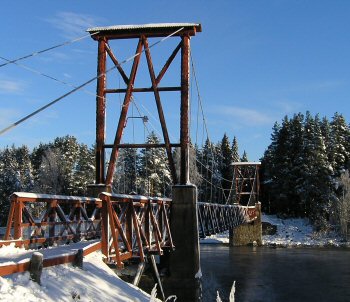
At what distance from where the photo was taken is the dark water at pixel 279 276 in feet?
69.4

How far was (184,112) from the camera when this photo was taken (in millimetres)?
17078

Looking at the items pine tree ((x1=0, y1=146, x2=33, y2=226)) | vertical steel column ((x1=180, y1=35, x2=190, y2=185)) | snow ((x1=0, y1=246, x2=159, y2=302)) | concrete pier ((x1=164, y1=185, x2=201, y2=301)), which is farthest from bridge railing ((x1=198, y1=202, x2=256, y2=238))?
pine tree ((x1=0, y1=146, x2=33, y2=226))

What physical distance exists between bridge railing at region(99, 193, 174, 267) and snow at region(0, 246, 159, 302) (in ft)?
2.59

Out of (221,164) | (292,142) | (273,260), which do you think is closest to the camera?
(273,260)

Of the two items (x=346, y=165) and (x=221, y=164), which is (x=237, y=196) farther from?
(x=346, y=165)

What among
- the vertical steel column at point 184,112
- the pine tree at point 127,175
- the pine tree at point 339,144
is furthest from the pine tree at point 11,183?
the vertical steel column at point 184,112

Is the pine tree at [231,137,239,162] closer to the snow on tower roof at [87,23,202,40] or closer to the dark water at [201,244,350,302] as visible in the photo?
the dark water at [201,244,350,302]

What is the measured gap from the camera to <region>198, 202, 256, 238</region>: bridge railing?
70.6 feet

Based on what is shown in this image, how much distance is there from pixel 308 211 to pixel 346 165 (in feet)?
25.4

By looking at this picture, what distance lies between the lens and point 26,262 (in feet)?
21.2

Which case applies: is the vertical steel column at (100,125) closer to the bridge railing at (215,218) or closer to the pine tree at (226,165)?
the bridge railing at (215,218)

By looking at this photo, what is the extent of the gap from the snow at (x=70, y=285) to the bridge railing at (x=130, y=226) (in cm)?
79

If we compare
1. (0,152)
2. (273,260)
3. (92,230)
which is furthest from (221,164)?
(92,230)

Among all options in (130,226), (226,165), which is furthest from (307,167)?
(130,226)
